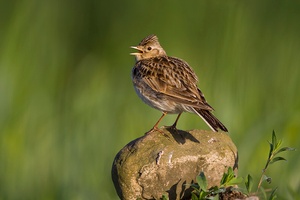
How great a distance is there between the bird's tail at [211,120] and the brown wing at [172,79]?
0.36 feet

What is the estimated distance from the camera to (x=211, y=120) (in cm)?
480

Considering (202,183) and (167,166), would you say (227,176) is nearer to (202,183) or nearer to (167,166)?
(202,183)

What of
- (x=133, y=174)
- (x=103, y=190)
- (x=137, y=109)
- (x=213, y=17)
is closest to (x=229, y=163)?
(x=133, y=174)

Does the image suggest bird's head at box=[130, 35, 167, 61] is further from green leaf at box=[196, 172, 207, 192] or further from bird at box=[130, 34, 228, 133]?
green leaf at box=[196, 172, 207, 192]

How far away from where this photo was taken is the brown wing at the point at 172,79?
17.5 ft

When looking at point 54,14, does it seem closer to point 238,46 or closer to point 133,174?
point 238,46

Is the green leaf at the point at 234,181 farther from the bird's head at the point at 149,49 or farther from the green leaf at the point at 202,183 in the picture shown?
the bird's head at the point at 149,49

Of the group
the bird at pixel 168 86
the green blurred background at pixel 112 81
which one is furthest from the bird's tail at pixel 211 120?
the green blurred background at pixel 112 81

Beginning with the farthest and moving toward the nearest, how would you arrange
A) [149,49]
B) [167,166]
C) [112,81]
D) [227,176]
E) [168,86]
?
[112,81]
[149,49]
[168,86]
[167,166]
[227,176]

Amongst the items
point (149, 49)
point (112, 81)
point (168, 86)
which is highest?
point (149, 49)

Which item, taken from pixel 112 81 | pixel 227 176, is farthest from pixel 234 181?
pixel 112 81

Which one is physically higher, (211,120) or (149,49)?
(149,49)

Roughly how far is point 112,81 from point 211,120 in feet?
8.49

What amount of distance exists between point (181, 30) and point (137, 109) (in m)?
0.81
